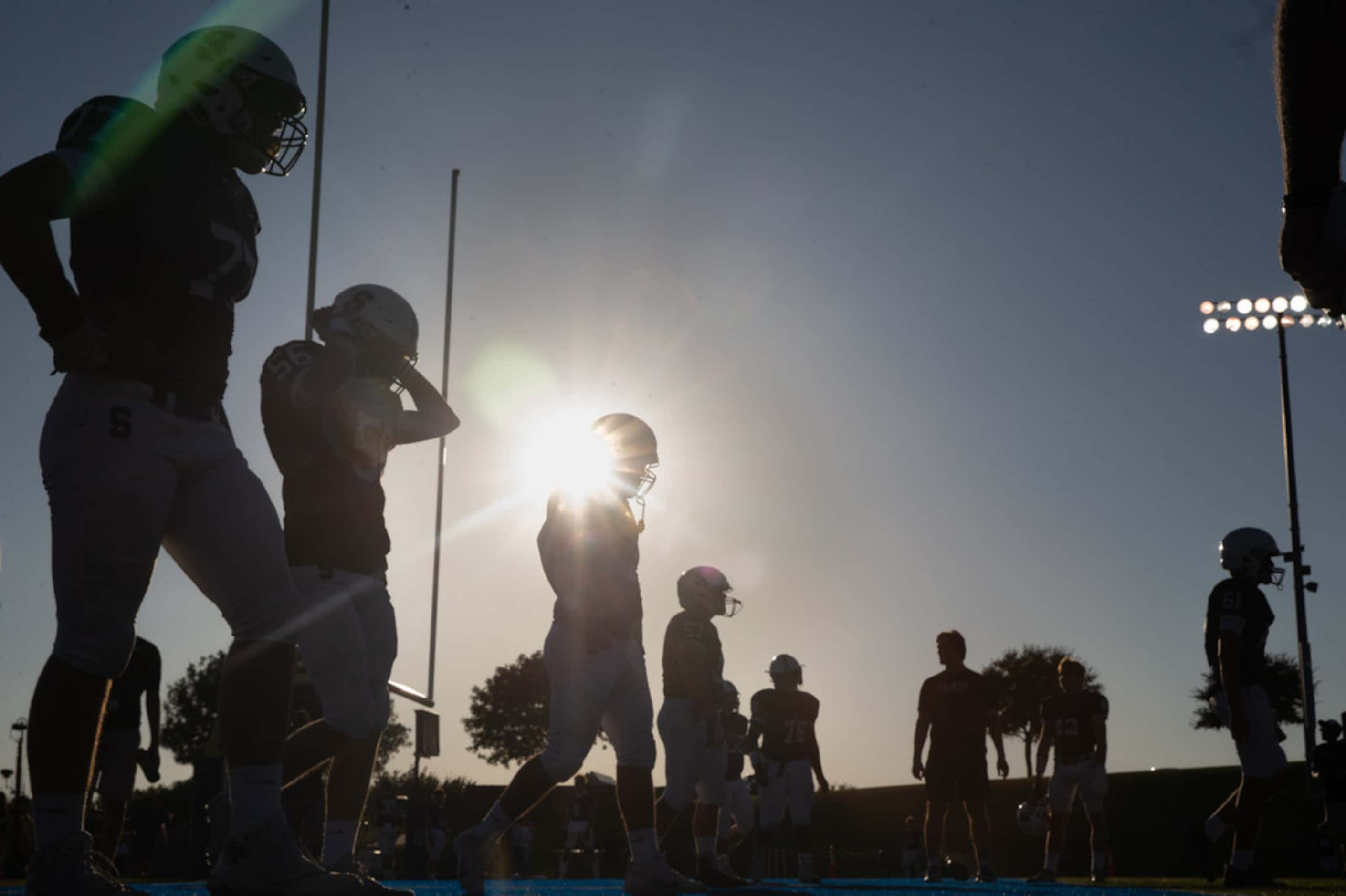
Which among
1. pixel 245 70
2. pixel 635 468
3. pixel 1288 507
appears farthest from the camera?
pixel 1288 507

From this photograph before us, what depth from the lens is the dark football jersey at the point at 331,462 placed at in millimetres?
4820

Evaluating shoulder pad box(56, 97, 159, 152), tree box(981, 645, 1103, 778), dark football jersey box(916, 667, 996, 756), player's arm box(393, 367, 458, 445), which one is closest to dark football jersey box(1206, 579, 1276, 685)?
dark football jersey box(916, 667, 996, 756)

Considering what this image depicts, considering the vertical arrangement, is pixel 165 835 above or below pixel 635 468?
below

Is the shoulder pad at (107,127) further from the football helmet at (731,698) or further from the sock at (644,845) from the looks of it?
the football helmet at (731,698)

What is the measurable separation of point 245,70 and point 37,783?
6.82 feet

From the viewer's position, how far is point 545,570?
6.36 m

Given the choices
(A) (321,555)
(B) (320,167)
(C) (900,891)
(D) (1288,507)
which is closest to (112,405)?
(A) (321,555)

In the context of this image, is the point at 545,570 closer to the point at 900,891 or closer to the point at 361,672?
the point at 361,672

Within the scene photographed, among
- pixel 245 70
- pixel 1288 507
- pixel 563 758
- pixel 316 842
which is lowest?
pixel 316 842

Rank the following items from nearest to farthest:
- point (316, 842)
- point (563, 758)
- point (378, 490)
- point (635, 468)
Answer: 1. point (378, 490)
2. point (563, 758)
3. point (635, 468)
4. point (316, 842)

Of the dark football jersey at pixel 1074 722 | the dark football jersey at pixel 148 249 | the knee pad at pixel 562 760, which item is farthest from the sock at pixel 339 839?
the dark football jersey at pixel 1074 722

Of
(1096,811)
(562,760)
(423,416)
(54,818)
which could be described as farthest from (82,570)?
(1096,811)

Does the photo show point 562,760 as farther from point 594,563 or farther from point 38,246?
point 38,246

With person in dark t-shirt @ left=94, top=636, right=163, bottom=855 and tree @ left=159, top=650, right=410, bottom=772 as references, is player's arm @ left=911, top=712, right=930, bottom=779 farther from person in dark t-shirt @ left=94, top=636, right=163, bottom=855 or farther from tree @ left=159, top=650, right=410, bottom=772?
tree @ left=159, top=650, right=410, bottom=772
